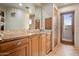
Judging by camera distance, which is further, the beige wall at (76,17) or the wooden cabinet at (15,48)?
the beige wall at (76,17)

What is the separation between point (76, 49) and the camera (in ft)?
5.58

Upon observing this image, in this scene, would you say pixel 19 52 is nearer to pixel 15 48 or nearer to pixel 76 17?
pixel 15 48

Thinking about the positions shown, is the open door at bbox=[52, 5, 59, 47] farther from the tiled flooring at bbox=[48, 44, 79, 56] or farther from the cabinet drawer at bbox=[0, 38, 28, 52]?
the cabinet drawer at bbox=[0, 38, 28, 52]

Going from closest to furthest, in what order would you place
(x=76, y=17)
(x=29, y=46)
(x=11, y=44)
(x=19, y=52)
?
(x=11, y=44) → (x=19, y=52) → (x=29, y=46) → (x=76, y=17)

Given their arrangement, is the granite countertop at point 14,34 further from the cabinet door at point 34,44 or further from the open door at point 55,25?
the open door at point 55,25

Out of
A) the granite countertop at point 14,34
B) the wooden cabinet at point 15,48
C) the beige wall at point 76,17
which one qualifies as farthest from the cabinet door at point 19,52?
the beige wall at point 76,17

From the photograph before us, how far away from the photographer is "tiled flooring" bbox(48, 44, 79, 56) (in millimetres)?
1707

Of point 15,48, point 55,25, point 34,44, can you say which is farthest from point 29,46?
point 55,25

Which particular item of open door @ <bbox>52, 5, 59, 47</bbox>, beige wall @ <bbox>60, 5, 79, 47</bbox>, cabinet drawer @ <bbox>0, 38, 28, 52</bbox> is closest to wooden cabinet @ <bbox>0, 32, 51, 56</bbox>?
cabinet drawer @ <bbox>0, 38, 28, 52</bbox>

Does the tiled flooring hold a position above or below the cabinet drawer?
below

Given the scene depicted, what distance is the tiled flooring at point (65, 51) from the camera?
1.71 m

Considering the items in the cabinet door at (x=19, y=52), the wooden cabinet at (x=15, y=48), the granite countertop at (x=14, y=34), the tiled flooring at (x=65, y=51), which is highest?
the granite countertop at (x=14, y=34)

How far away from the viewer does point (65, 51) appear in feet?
5.75

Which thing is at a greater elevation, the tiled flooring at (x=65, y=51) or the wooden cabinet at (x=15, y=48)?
the wooden cabinet at (x=15, y=48)
